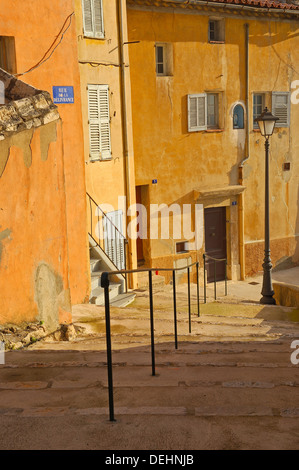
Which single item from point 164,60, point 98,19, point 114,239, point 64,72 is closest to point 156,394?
point 64,72

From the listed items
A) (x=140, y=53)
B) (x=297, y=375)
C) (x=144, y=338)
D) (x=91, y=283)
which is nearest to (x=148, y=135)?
(x=140, y=53)

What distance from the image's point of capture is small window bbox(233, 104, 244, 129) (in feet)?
61.2

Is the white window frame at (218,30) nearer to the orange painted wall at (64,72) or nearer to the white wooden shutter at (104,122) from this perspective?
the white wooden shutter at (104,122)

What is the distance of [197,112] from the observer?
58.2 feet

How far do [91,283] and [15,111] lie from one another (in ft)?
18.0

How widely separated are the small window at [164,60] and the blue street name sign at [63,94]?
6.26 meters

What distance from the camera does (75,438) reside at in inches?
168

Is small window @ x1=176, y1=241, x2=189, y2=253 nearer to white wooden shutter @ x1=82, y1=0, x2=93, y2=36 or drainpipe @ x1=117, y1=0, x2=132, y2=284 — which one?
drainpipe @ x1=117, y1=0, x2=132, y2=284

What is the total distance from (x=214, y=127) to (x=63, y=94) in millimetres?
8238

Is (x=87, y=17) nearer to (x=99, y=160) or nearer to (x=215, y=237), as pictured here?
(x=99, y=160)

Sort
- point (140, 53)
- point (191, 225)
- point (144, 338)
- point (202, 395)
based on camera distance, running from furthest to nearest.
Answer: point (191, 225)
point (140, 53)
point (144, 338)
point (202, 395)

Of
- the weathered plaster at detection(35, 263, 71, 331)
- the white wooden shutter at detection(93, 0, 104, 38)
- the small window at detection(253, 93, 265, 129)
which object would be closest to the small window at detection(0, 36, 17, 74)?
the weathered plaster at detection(35, 263, 71, 331)
